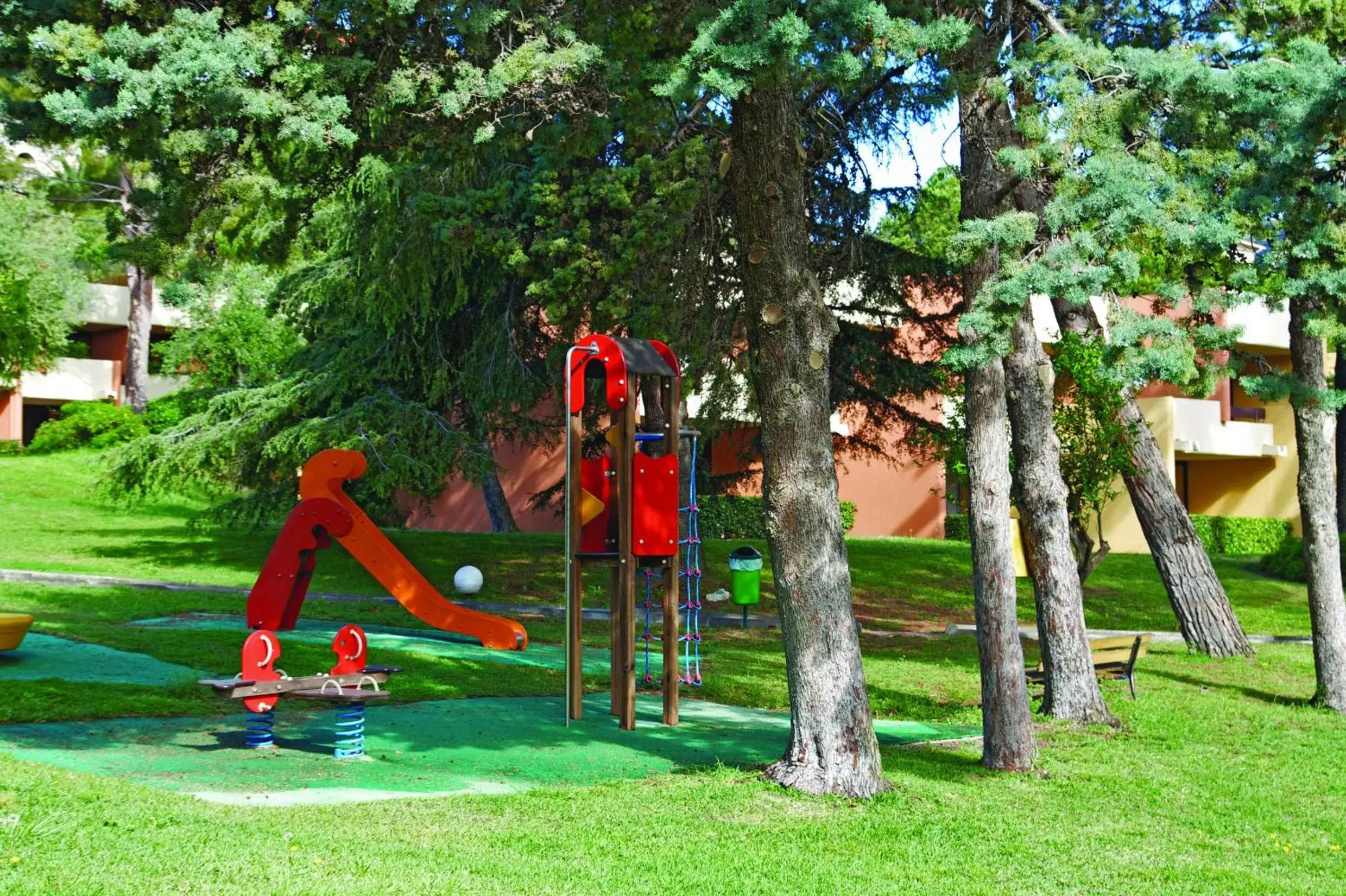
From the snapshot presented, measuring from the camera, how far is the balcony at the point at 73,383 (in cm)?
4291

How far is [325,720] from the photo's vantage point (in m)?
11.6

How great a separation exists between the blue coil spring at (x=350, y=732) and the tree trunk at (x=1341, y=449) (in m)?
23.5

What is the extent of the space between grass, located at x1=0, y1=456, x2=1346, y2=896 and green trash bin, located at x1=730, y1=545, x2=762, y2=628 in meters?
3.00

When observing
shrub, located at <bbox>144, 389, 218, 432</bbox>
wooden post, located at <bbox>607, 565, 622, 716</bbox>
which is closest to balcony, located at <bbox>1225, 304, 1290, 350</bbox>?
shrub, located at <bbox>144, 389, 218, 432</bbox>

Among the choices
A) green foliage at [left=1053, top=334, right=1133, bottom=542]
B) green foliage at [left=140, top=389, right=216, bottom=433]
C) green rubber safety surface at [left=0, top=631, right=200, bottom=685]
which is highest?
green foliage at [left=140, top=389, right=216, bottom=433]

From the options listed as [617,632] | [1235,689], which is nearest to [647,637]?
[617,632]

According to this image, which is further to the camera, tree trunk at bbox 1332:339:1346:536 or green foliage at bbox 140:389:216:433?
green foliage at bbox 140:389:216:433

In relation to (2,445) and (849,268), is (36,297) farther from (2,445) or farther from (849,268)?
(849,268)

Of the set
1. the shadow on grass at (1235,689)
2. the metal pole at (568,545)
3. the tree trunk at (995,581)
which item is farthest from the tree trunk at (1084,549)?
the metal pole at (568,545)

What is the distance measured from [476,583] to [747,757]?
38.9 ft

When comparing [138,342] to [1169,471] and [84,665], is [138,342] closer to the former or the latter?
[1169,471]

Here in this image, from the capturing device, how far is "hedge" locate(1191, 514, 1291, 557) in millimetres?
35500

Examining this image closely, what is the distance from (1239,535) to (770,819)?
101 feet

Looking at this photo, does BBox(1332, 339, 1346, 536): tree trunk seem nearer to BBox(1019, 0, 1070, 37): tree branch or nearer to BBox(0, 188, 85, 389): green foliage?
BBox(1019, 0, 1070, 37): tree branch
